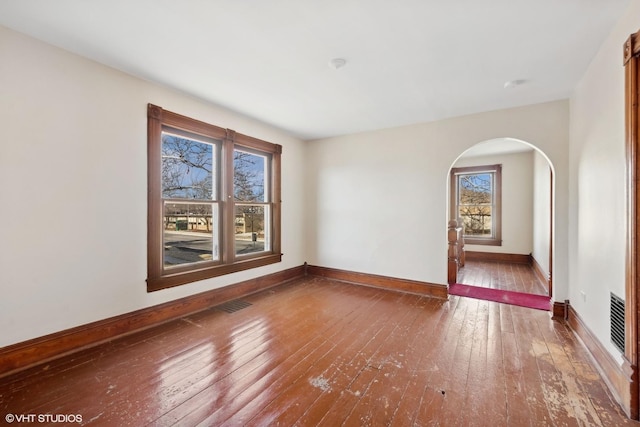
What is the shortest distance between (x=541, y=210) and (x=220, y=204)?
5775mm

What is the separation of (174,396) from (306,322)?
59.7 inches

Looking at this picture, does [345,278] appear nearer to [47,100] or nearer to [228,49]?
[228,49]

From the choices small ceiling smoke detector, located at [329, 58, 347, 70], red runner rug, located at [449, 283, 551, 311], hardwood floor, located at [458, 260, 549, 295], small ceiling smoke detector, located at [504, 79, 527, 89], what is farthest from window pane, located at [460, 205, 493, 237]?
small ceiling smoke detector, located at [329, 58, 347, 70]

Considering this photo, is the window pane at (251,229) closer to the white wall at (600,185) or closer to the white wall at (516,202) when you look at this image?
the white wall at (600,185)

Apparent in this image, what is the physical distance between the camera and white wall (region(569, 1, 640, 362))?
6.35 feet

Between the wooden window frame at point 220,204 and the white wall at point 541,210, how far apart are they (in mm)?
4436

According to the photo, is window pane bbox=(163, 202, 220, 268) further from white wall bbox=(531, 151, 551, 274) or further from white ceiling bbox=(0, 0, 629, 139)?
white wall bbox=(531, 151, 551, 274)

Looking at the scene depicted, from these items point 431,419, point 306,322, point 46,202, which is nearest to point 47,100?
point 46,202

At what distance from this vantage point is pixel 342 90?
3098 mm

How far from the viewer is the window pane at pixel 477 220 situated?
22.4ft

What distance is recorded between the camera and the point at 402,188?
4.34 meters

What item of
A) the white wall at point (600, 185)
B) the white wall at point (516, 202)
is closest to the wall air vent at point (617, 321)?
the white wall at point (600, 185)

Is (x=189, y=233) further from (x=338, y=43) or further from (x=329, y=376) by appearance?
(x=338, y=43)

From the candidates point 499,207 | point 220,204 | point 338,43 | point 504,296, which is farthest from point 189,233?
point 499,207
